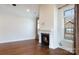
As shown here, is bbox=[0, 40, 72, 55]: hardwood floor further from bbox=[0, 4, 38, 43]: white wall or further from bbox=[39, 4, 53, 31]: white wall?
bbox=[39, 4, 53, 31]: white wall

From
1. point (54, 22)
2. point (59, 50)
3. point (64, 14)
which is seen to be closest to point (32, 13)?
point (54, 22)

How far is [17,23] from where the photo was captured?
2207mm

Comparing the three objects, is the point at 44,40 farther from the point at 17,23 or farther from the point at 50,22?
the point at 17,23

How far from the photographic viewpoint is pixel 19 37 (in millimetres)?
2230

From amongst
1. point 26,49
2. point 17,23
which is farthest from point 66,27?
point 17,23

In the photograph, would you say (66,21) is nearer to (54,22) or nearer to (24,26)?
(54,22)

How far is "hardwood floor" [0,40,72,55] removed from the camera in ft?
6.62

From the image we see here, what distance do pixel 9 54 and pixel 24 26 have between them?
0.65 m

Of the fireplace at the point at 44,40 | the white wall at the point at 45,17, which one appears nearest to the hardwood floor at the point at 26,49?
the fireplace at the point at 44,40

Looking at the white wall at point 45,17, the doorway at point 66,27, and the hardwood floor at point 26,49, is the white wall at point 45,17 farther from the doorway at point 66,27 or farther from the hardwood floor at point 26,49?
the hardwood floor at point 26,49

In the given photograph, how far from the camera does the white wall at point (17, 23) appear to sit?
2.09 meters

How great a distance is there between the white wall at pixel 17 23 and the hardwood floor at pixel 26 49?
0.38 feet

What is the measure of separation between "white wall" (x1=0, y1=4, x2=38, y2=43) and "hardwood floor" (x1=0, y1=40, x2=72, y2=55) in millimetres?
116

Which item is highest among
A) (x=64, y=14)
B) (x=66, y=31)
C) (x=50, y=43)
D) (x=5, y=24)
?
(x=64, y=14)
